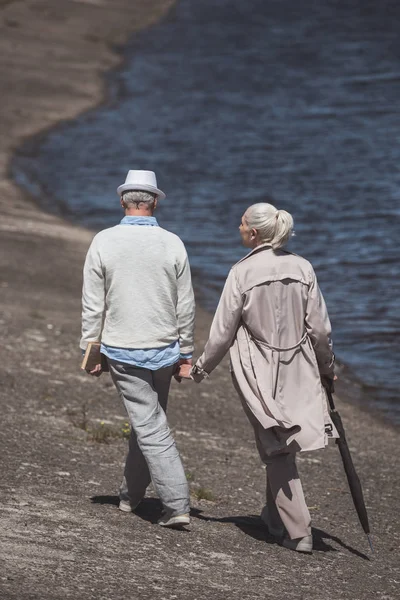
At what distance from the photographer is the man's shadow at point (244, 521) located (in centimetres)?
780

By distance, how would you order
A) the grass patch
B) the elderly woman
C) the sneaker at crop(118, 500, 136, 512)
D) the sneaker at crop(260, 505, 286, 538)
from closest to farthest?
the elderly woman, the sneaker at crop(260, 505, 286, 538), the sneaker at crop(118, 500, 136, 512), the grass patch

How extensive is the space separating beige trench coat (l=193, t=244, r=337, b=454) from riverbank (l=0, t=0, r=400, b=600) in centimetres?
79

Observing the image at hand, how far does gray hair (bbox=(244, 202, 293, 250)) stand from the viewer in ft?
23.3

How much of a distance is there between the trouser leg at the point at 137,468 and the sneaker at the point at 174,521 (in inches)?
9.3

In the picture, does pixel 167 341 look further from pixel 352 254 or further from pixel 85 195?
pixel 85 195

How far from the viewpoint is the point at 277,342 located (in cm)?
724

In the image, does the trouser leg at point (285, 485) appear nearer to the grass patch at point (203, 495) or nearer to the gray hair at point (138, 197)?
the gray hair at point (138, 197)

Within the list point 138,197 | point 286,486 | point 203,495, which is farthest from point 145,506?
point 138,197

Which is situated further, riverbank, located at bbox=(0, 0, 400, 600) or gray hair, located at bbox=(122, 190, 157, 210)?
gray hair, located at bbox=(122, 190, 157, 210)

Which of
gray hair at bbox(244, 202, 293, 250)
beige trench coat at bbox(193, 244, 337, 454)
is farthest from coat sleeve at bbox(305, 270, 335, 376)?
gray hair at bbox(244, 202, 293, 250)

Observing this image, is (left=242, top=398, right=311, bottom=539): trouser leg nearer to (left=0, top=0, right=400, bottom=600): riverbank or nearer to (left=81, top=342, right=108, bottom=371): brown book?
(left=0, top=0, right=400, bottom=600): riverbank

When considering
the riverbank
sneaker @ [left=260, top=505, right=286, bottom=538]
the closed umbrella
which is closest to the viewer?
the riverbank

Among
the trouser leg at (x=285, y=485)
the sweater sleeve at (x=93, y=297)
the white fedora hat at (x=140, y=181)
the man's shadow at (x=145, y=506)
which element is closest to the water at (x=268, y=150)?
the man's shadow at (x=145, y=506)

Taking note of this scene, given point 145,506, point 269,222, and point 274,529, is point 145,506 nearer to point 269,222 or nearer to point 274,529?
point 274,529
